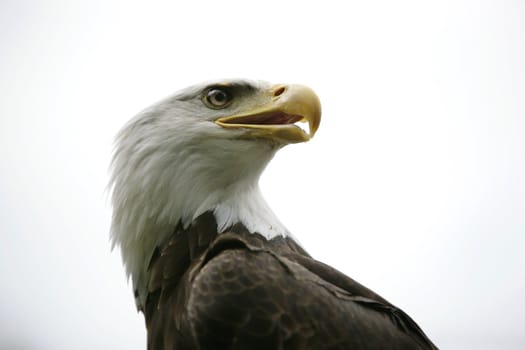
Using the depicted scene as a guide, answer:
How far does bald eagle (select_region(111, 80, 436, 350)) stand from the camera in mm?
1658

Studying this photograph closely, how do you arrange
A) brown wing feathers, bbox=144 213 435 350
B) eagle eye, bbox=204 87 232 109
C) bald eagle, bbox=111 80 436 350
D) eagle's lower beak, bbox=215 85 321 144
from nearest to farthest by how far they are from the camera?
brown wing feathers, bbox=144 213 435 350 → bald eagle, bbox=111 80 436 350 → eagle's lower beak, bbox=215 85 321 144 → eagle eye, bbox=204 87 232 109

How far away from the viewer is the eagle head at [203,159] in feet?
7.11

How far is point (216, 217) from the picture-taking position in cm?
219

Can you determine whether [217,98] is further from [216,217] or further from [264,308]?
[264,308]

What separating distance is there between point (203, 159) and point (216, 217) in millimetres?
287

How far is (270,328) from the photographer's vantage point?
1519 millimetres

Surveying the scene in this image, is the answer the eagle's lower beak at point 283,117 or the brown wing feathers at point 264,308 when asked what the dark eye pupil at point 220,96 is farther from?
the brown wing feathers at point 264,308

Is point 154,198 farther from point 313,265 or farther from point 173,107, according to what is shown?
point 313,265

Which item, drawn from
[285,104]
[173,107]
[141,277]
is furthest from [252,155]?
[141,277]

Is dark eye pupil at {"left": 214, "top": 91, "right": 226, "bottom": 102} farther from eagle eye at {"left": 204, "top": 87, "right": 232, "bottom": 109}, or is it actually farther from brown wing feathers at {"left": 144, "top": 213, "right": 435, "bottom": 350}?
brown wing feathers at {"left": 144, "top": 213, "right": 435, "bottom": 350}

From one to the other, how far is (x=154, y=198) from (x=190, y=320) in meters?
0.80

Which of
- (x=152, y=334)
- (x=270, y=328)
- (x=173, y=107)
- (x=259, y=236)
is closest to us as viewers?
(x=270, y=328)

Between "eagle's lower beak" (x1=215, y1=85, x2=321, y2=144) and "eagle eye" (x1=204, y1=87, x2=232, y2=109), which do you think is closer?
"eagle's lower beak" (x1=215, y1=85, x2=321, y2=144)

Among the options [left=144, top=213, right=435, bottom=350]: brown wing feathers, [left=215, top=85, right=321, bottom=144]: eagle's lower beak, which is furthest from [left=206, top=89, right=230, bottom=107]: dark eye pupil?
[left=144, top=213, right=435, bottom=350]: brown wing feathers
